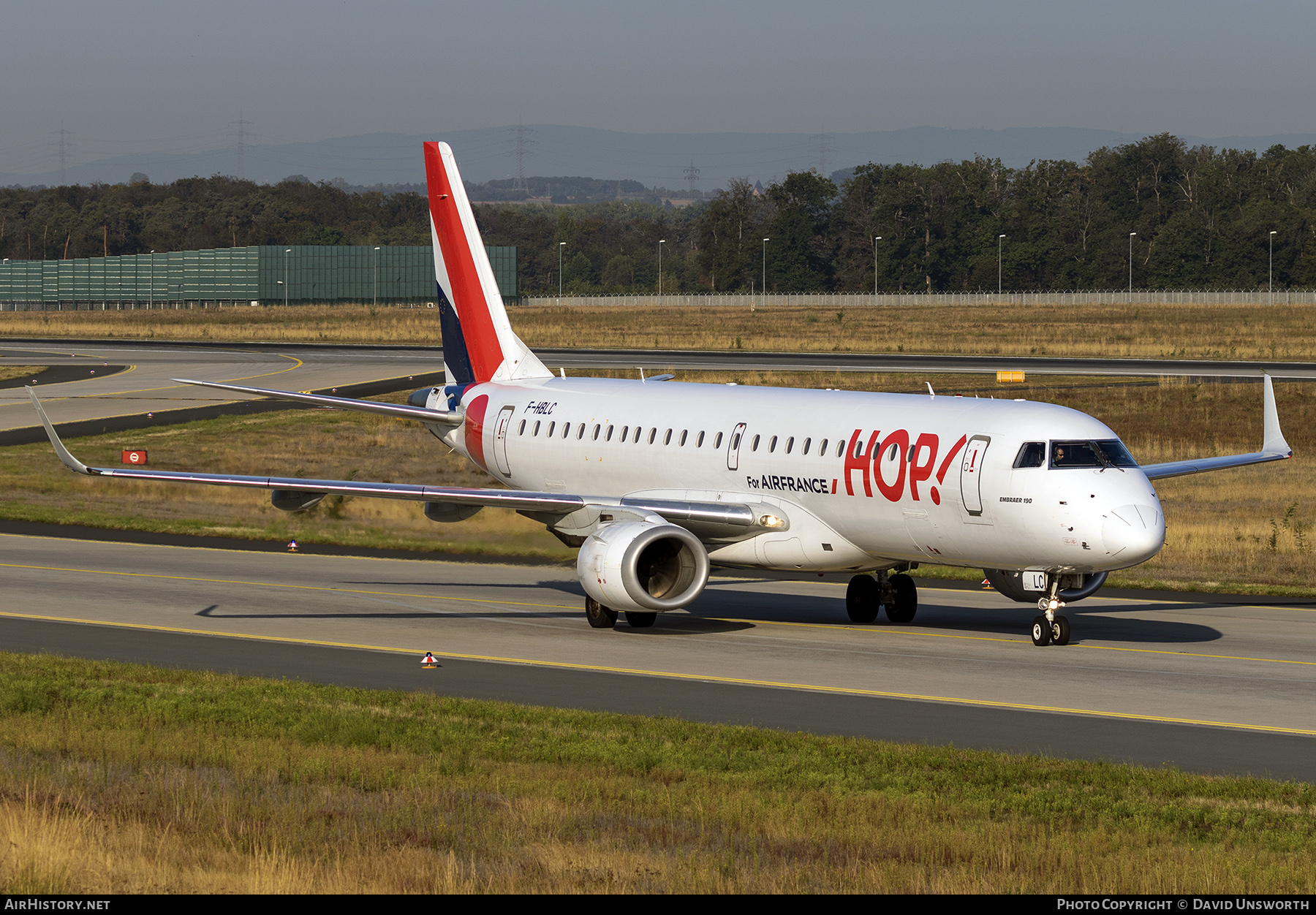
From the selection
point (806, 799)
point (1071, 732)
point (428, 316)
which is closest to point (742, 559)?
point (1071, 732)

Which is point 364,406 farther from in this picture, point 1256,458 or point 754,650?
point 1256,458

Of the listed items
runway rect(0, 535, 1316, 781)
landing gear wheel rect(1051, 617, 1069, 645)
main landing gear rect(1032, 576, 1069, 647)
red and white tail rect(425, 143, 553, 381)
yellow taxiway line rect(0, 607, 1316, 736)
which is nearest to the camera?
runway rect(0, 535, 1316, 781)

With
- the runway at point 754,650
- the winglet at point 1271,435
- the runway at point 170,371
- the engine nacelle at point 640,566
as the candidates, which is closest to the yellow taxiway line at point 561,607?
the runway at point 754,650

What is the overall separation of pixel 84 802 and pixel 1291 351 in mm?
100801

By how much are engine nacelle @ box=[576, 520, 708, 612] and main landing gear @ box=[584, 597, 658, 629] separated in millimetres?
931

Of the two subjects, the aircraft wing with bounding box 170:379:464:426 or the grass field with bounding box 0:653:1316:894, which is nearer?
the grass field with bounding box 0:653:1316:894

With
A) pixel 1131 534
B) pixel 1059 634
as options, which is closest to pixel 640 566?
pixel 1059 634

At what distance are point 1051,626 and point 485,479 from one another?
3110cm

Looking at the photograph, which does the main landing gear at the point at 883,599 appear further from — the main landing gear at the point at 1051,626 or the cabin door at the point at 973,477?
the cabin door at the point at 973,477

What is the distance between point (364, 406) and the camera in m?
34.0

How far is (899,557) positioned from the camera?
28.7m

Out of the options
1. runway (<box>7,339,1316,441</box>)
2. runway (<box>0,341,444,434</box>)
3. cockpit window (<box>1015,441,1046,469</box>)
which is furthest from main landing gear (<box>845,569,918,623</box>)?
runway (<box>0,341,444,434</box>)

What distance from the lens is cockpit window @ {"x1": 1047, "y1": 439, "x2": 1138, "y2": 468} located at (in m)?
26.0

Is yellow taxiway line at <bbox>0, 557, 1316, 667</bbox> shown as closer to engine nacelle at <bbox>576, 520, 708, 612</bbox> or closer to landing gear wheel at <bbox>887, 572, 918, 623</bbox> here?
landing gear wheel at <bbox>887, 572, 918, 623</bbox>
